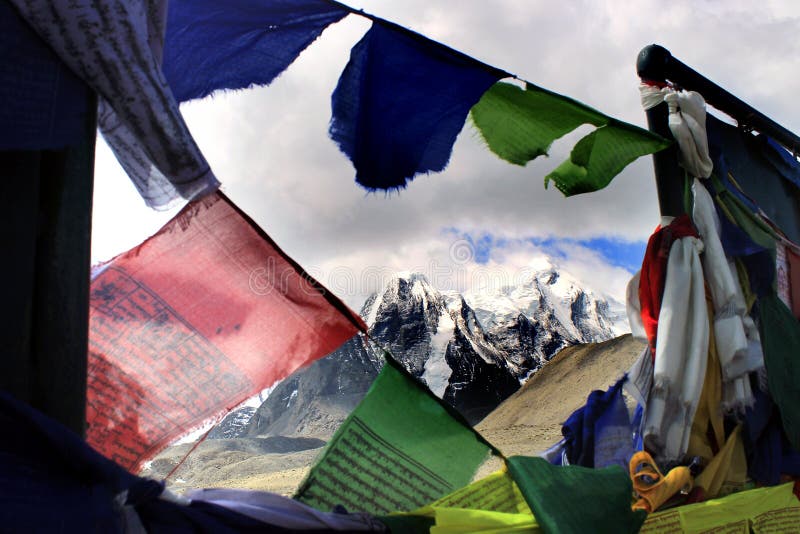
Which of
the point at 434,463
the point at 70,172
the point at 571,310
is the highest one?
the point at 571,310

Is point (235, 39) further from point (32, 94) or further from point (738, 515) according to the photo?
point (738, 515)

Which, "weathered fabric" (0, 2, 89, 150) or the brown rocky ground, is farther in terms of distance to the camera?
the brown rocky ground

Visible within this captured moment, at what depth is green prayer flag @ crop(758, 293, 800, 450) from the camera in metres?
2.62

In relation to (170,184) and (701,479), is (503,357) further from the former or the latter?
(170,184)

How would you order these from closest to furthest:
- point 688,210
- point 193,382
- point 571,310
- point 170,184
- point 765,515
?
point 170,184
point 193,382
point 765,515
point 688,210
point 571,310

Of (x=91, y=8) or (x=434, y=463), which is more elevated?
(x=91, y=8)

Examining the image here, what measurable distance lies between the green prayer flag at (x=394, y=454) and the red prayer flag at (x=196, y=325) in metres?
0.20

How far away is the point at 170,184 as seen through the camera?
4.33ft

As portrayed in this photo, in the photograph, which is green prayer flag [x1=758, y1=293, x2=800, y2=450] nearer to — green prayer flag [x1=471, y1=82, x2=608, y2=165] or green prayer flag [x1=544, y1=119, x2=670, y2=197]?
green prayer flag [x1=544, y1=119, x2=670, y2=197]

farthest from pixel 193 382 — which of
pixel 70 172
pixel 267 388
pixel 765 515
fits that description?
pixel 765 515

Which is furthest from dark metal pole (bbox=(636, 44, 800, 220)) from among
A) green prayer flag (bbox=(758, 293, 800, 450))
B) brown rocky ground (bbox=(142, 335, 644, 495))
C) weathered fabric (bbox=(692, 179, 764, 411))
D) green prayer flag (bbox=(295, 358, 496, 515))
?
brown rocky ground (bbox=(142, 335, 644, 495))

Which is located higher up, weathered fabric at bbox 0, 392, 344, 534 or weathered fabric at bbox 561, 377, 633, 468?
weathered fabric at bbox 561, 377, 633, 468

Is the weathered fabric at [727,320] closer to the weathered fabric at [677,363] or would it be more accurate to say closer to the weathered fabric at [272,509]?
the weathered fabric at [677,363]

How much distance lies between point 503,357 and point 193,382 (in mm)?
16928
